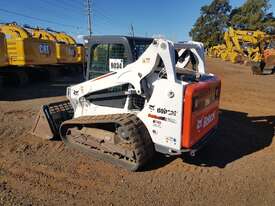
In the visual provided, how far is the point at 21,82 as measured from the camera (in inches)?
542

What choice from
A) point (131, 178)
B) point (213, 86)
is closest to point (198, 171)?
point (131, 178)

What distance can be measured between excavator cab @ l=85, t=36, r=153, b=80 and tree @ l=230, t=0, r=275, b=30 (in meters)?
55.0

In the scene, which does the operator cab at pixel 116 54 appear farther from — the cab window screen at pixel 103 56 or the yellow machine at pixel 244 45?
the yellow machine at pixel 244 45

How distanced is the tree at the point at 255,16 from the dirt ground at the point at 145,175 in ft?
176

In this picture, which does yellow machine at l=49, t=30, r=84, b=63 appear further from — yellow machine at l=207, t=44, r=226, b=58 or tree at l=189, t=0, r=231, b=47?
tree at l=189, t=0, r=231, b=47

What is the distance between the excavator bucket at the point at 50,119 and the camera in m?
5.49

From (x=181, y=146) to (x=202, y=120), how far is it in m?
0.67

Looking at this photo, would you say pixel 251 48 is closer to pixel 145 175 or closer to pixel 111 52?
pixel 111 52

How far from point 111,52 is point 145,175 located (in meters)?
2.16

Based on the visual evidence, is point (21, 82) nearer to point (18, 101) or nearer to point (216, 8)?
point (18, 101)

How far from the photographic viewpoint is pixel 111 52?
4.73 m

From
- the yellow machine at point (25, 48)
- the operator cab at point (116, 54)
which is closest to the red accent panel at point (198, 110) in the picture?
the operator cab at point (116, 54)

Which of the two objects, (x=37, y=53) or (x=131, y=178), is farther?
(x=37, y=53)

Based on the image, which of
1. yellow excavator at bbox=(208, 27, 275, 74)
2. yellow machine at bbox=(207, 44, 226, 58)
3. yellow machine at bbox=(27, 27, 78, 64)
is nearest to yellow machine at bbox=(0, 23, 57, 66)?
yellow machine at bbox=(27, 27, 78, 64)
